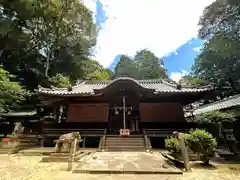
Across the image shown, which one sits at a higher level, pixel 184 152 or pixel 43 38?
pixel 43 38

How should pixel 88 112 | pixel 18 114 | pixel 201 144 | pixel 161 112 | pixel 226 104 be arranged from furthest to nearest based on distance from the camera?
1. pixel 18 114
2. pixel 88 112
3. pixel 161 112
4. pixel 226 104
5. pixel 201 144

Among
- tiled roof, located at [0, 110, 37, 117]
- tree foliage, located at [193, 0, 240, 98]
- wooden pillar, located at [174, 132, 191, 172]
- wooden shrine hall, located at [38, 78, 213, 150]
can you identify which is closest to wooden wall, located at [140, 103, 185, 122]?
wooden shrine hall, located at [38, 78, 213, 150]

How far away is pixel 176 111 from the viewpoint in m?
12.9

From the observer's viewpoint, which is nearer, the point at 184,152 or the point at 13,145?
the point at 184,152

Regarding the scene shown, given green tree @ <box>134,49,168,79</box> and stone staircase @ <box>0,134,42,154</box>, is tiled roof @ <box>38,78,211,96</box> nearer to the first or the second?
stone staircase @ <box>0,134,42,154</box>

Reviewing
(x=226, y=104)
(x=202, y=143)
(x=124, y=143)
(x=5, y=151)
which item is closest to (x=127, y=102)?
(x=124, y=143)

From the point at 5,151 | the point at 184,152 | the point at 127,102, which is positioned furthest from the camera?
the point at 127,102

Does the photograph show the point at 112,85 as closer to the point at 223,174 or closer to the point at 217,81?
the point at 223,174

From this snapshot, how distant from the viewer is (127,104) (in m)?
13.9

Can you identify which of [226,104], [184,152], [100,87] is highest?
[100,87]

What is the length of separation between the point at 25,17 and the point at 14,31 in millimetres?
2224

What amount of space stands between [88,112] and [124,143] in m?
4.09

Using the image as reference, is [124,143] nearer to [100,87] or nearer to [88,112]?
[88,112]

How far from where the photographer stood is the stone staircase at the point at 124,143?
9961 millimetres
